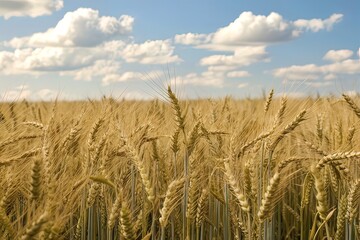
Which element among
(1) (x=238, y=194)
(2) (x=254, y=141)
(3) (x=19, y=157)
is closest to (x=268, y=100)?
(2) (x=254, y=141)

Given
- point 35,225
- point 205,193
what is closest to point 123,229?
point 35,225

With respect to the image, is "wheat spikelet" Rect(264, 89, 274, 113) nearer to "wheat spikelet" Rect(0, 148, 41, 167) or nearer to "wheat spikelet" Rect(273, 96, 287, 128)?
"wheat spikelet" Rect(273, 96, 287, 128)

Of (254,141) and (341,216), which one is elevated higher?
(254,141)

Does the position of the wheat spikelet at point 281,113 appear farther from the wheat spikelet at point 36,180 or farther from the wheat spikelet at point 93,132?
the wheat spikelet at point 36,180

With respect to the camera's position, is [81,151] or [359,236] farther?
[81,151]

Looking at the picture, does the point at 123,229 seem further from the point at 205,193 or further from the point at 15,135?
the point at 15,135

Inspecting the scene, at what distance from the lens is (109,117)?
2844mm

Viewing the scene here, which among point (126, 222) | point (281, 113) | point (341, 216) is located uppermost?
point (281, 113)

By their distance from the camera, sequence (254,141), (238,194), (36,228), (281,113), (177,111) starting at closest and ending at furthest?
(36,228)
(238,194)
(177,111)
(254,141)
(281,113)

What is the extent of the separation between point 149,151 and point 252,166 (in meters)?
1.05

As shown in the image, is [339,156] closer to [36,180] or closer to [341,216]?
[341,216]

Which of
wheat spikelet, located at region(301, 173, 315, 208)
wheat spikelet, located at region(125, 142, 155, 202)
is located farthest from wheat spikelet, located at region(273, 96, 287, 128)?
wheat spikelet, located at region(125, 142, 155, 202)

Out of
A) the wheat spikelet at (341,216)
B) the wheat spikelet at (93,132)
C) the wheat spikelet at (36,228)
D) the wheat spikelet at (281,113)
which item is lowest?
the wheat spikelet at (341,216)

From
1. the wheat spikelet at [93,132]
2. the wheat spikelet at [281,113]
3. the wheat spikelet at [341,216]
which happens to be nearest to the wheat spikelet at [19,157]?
the wheat spikelet at [93,132]
